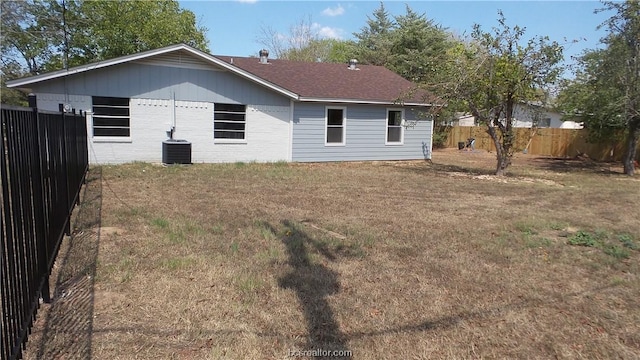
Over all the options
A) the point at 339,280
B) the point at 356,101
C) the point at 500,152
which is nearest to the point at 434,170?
the point at 500,152

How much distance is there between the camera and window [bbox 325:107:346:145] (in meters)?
17.1

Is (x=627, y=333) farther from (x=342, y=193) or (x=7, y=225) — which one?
(x=342, y=193)

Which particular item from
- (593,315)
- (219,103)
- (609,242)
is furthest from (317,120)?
(593,315)

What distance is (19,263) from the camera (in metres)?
2.84

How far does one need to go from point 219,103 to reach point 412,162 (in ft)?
27.4

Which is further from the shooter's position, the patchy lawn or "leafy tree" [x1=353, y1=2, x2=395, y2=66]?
"leafy tree" [x1=353, y1=2, x2=395, y2=66]

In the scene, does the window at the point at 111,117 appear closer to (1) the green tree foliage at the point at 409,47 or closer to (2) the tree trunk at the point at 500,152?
(2) the tree trunk at the point at 500,152

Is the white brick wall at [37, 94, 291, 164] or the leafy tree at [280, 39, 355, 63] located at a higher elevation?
the leafy tree at [280, 39, 355, 63]

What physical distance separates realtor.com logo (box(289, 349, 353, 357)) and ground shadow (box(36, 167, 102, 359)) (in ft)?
4.45

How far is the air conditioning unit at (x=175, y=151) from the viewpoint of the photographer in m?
14.0

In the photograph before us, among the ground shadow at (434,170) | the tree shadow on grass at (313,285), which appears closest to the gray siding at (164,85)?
the ground shadow at (434,170)

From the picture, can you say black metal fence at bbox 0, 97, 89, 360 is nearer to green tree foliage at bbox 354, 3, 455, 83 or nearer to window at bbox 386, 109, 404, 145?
window at bbox 386, 109, 404, 145

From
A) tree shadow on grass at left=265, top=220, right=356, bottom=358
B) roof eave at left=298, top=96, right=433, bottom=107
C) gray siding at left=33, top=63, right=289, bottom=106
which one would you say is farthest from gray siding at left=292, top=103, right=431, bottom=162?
tree shadow on grass at left=265, top=220, right=356, bottom=358

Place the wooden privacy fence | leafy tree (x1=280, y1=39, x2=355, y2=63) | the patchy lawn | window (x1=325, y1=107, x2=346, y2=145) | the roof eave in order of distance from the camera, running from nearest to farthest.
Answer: the patchy lawn, the roof eave, window (x1=325, y1=107, x2=346, y2=145), the wooden privacy fence, leafy tree (x1=280, y1=39, x2=355, y2=63)
